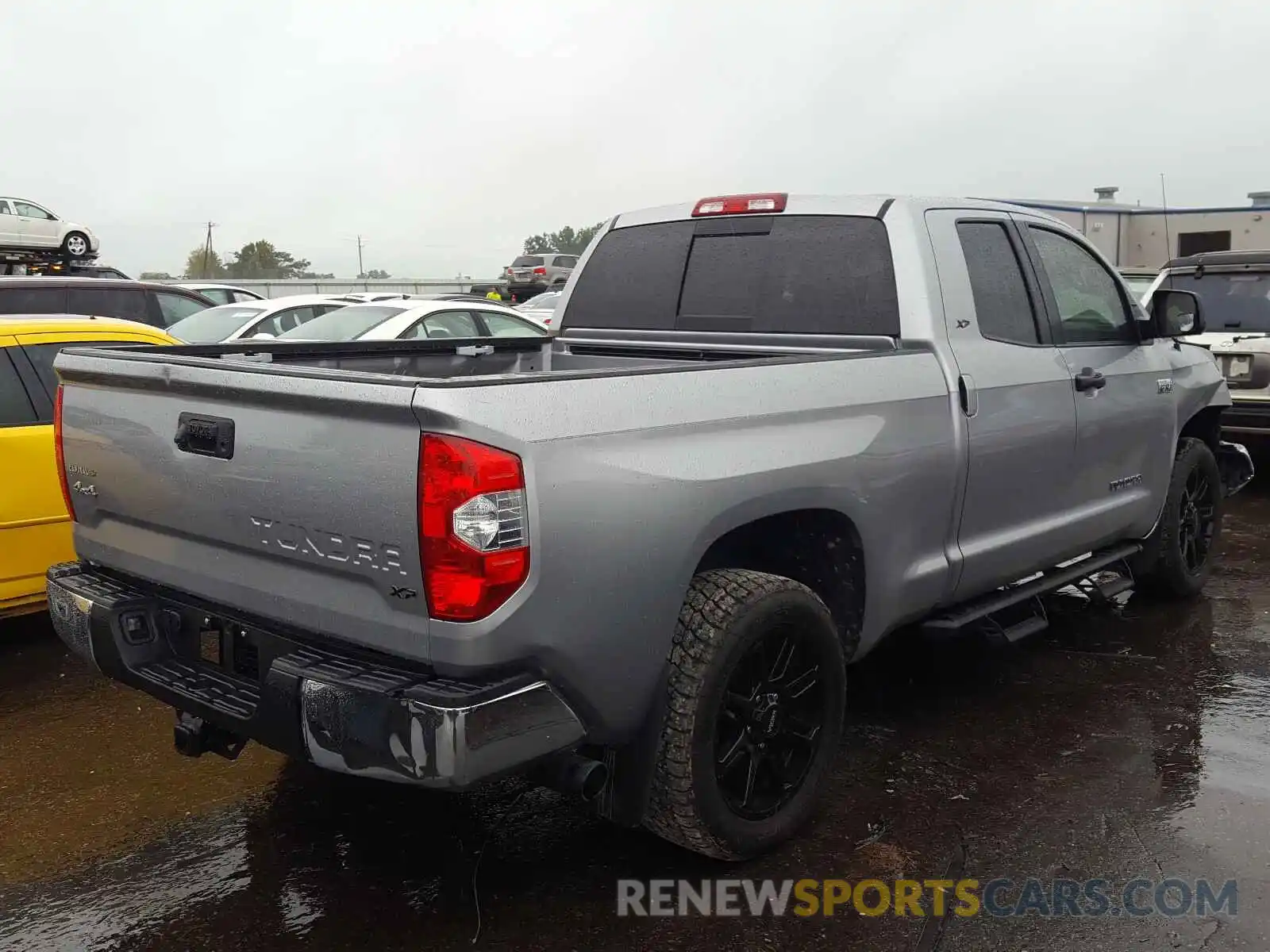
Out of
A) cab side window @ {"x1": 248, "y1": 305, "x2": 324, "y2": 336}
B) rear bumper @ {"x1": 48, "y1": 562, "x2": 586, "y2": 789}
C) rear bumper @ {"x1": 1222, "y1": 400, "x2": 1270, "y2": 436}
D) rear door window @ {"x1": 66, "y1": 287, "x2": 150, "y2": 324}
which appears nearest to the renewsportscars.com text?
rear bumper @ {"x1": 48, "y1": 562, "x2": 586, "y2": 789}

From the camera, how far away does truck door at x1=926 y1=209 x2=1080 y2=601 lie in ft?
13.1

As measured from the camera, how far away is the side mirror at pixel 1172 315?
201 inches

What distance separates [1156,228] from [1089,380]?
1170 inches

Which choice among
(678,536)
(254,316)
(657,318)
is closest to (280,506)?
(678,536)

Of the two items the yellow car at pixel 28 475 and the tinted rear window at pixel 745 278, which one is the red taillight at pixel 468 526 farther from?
the yellow car at pixel 28 475

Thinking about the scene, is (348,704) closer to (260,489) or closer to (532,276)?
(260,489)

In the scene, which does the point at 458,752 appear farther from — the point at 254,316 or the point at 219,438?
the point at 254,316

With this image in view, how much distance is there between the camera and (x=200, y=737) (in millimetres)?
3207

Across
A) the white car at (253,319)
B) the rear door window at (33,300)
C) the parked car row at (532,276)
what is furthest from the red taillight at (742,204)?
the parked car row at (532,276)

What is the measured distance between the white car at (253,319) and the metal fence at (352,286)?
25723mm

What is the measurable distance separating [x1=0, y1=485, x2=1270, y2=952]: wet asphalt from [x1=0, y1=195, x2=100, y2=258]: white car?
24376mm

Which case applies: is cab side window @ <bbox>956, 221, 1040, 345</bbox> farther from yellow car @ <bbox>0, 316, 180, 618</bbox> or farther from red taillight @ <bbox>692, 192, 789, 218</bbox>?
yellow car @ <bbox>0, 316, 180, 618</bbox>

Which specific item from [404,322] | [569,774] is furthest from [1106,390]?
[404,322]

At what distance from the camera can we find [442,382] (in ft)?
8.28
